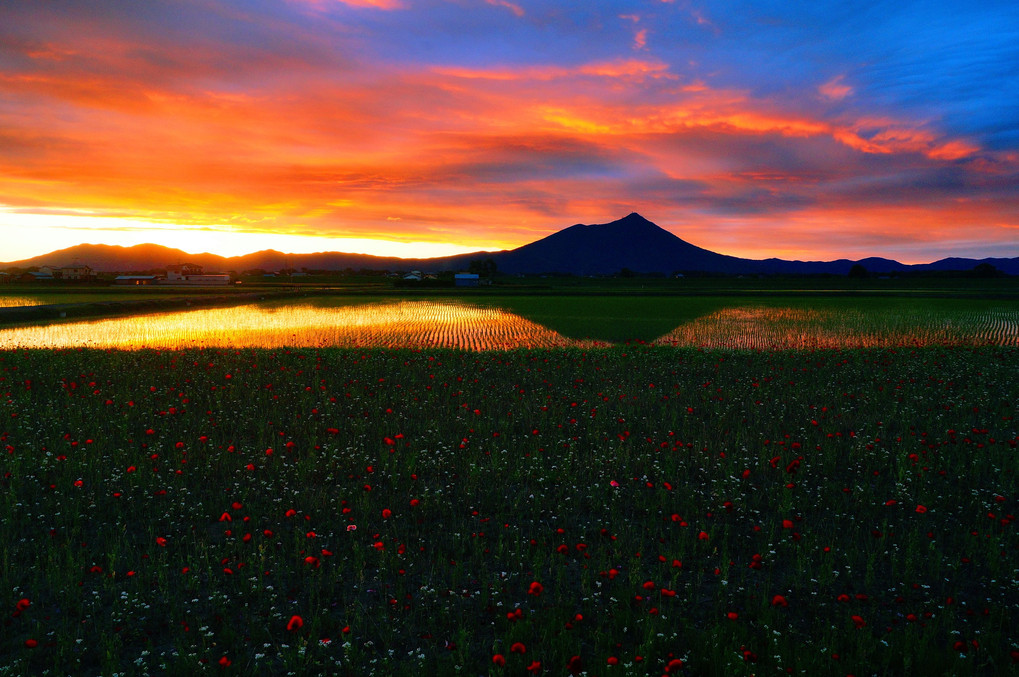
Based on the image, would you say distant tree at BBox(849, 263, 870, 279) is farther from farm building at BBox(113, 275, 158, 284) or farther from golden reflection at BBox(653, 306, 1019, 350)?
farm building at BBox(113, 275, 158, 284)

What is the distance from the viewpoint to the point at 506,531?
26.0ft

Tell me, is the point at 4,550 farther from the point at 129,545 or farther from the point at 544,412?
the point at 544,412

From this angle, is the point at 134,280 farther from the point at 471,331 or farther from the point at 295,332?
the point at 471,331

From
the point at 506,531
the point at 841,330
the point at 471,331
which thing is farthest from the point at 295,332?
the point at 841,330

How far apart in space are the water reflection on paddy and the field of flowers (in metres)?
13.5

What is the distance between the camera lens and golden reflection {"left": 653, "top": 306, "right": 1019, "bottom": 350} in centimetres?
2881

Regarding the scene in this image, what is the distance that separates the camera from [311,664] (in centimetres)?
529

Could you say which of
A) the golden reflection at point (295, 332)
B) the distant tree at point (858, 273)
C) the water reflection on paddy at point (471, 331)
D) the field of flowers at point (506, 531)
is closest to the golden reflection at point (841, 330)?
the water reflection on paddy at point (471, 331)

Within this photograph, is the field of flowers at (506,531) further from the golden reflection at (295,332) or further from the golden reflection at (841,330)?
the golden reflection at (841,330)

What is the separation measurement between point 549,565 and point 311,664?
298 centimetres

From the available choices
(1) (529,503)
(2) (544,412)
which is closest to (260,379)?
(2) (544,412)

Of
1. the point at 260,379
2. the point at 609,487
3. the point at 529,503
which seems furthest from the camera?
the point at 260,379

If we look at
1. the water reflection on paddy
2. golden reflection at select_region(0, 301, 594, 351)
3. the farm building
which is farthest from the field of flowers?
the farm building

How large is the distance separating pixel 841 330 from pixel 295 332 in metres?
32.5
